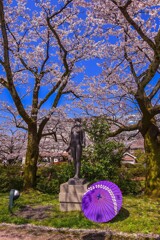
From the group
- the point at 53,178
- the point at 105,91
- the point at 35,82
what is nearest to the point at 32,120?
the point at 35,82

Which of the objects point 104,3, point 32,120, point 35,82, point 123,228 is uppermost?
point 104,3

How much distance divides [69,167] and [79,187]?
5207 millimetres

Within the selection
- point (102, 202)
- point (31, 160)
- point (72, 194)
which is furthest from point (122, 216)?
point (31, 160)

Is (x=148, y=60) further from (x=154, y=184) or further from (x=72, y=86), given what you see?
(x=154, y=184)

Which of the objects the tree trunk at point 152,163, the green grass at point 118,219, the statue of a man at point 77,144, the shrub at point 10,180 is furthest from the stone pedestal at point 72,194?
the shrub at point 10,180

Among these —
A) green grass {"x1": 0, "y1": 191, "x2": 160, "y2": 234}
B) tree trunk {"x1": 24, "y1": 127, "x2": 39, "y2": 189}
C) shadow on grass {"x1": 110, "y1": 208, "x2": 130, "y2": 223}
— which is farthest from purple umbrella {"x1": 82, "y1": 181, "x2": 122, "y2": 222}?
tree trunk {"x1": 24, "y1": 127, "x2": 39, "y2": 189}

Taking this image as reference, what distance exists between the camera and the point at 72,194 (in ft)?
24.4

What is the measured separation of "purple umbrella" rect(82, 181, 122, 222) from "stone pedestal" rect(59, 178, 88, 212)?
0.48m

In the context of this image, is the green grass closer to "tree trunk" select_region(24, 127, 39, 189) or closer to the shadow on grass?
the shadow on grass

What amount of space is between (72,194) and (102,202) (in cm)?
125

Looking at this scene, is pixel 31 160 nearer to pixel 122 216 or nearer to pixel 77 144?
pixel 77 144

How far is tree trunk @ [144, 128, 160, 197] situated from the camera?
9.76 metres

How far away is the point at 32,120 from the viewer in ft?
40.2

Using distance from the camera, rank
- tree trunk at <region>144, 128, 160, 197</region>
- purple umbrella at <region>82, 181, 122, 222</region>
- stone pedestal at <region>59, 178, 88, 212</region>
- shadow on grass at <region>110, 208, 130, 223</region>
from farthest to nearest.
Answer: tree trunk at <region>144, 128, 160, 197</region> < stone pedestal at <region>59, 178, 88, 212</region> < shadow on grass at <region>110, 208, 130, 223</region> < purple umbrella at <region>82, 181, 122, 222</region>
